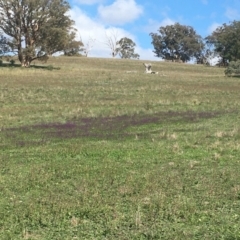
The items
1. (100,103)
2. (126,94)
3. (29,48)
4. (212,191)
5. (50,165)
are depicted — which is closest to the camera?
(212,191)

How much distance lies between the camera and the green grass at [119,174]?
743 cm

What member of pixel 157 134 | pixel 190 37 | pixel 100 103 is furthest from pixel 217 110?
pixel 190 37

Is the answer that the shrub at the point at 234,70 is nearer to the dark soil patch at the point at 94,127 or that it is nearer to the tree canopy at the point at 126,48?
the dark soil patch at the point at 94,127

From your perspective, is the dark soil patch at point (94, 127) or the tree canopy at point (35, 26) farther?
the tree canopy at point (35, 26)

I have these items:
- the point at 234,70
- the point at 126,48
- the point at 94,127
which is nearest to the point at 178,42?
the point at 126,48

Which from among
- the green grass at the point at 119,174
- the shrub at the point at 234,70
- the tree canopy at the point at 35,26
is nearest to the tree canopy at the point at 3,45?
the tree canopy at the point at 35,26

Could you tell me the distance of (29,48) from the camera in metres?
66.4

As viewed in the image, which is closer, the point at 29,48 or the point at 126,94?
the point at 126,94

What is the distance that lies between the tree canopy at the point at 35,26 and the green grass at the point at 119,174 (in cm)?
4375

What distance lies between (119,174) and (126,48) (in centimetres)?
14679

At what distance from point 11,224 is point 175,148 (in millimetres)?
7523

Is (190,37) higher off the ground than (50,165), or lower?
higher

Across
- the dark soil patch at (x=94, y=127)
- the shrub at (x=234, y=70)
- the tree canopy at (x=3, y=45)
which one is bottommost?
the dark soil patch at (x=94, y=127)

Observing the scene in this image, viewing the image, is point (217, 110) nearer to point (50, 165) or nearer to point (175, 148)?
point (175, 148)
